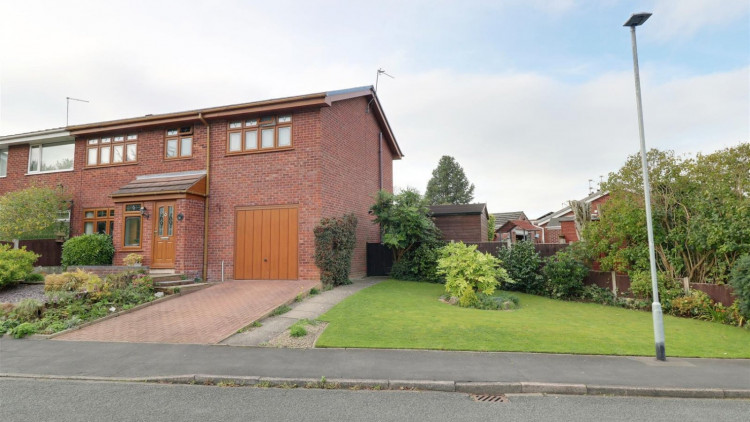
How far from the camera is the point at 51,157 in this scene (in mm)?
17859

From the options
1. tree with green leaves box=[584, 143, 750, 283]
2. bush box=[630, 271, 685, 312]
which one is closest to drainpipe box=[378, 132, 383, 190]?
tree with green leaves box=[584, 143, 750, 283]

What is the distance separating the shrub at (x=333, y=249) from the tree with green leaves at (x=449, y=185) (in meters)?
39.6

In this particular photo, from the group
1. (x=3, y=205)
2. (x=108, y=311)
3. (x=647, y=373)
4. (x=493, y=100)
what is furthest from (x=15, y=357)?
(x=493, y=100)

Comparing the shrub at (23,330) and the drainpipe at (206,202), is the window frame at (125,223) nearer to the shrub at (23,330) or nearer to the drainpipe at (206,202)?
the drainpipe at (206,202)

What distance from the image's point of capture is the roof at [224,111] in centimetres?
1347

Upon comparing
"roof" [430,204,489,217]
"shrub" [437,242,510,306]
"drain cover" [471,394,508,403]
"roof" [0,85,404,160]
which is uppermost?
"roof" [0,85,404,160]

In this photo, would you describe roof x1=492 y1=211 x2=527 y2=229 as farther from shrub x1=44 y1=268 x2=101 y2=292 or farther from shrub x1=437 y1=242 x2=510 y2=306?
shrub x1=44 y1=268 x2=101 y2=292

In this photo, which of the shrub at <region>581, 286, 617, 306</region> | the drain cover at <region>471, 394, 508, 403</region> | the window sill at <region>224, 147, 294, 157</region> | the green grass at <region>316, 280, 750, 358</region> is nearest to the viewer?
the drain cover at <region>471, 394, 508, 403</region>

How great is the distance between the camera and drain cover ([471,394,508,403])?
5.04m

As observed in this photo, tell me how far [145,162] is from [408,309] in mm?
11895

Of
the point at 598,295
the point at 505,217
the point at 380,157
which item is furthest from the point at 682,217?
the point at 505,217

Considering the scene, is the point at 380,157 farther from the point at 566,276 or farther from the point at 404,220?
the point at 566,276

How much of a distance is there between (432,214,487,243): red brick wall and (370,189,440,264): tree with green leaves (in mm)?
2989

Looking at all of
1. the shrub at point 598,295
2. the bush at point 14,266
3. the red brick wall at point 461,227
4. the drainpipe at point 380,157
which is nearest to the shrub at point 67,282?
the bush at point 14,266
